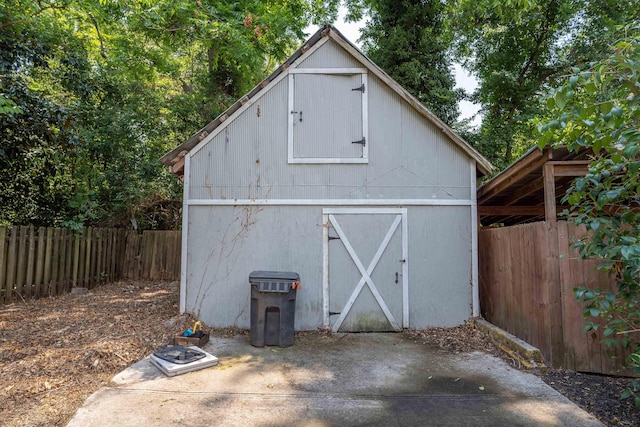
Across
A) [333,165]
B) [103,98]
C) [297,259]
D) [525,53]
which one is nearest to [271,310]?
[297,259]

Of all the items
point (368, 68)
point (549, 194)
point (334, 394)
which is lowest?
point (334, 394)

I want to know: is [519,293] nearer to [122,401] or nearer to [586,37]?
[122,401]

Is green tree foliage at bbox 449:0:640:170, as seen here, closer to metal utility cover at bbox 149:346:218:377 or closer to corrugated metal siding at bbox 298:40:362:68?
corrugated metal siding at bbox 298:40:362:68

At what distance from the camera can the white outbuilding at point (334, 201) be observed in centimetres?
643

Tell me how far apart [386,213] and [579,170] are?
2.77m

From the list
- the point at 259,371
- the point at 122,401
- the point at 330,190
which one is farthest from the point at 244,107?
the point at 122,401

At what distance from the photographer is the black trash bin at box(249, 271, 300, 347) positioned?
556cm

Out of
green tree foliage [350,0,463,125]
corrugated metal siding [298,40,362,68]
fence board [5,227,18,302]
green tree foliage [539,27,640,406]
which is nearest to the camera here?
green tree foliage [539,27,640,406]

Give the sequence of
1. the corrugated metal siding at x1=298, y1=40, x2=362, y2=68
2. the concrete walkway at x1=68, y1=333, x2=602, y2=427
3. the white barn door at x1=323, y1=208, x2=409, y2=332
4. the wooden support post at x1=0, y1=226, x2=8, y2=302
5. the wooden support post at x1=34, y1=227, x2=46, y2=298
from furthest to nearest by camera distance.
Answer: the wooden support post at x1=34, y1=227, x2=46, y2=298, the wooden support post at x1=0, y1=226, x2=8, y2=302, the corrugated metal siding at x1=298, y1=40, x2=362, y2=68, the white barn door at x1=323, y1=208, x2=409, y2=332, the concrete walkway at x1=68, y1=333, x2=602, y2=427

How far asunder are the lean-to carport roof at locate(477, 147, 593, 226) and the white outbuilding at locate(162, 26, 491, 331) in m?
0.64

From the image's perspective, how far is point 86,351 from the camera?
4.86 m

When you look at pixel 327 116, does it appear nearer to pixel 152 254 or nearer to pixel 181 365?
pixel 181 365

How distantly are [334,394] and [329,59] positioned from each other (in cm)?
527

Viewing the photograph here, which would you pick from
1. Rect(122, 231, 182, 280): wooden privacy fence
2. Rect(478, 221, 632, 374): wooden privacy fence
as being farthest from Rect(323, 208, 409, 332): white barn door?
Rect(122, 231, 182, 280): wooden privacy fence
